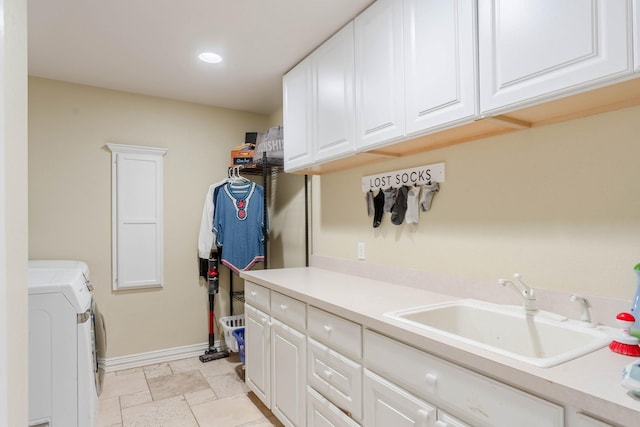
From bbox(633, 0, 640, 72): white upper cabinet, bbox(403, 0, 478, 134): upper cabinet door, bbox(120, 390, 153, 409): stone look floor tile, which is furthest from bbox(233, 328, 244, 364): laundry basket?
bbox(633, 0, 640, 72): white upper cabinet

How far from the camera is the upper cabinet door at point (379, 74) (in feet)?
5.51

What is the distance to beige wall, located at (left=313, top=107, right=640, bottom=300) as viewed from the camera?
120 cm

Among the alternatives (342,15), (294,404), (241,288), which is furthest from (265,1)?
(241,288)

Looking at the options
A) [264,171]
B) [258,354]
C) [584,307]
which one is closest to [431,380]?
[584,307]

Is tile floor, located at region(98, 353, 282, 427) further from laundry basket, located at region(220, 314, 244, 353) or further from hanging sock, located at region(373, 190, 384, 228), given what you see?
hanging sock, located at region(373, 190, 384, 228)

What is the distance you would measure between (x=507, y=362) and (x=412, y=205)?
1.16 m

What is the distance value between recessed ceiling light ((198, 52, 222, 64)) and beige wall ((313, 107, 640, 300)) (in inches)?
59.8

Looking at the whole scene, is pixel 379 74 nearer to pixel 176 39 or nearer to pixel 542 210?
pixel 542 210

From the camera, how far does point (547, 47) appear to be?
44.4 inches

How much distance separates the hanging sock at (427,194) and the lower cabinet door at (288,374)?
3.10 feet

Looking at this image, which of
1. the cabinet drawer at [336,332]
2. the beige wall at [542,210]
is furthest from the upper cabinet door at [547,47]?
the cabinet drawer at [336,332]

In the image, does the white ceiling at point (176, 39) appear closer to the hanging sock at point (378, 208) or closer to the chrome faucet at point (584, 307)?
the hanging sock at point (378, 208)

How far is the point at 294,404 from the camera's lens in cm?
191

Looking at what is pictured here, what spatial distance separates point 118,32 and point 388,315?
2.28 metres
